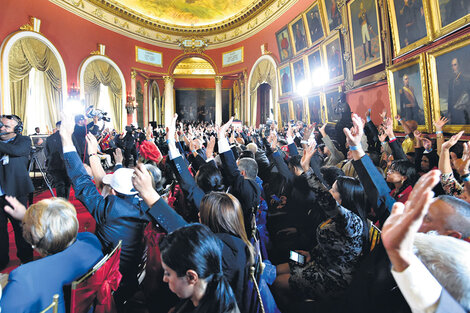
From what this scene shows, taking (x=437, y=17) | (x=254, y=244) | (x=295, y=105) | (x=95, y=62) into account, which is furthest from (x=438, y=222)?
(x=95, y=62)

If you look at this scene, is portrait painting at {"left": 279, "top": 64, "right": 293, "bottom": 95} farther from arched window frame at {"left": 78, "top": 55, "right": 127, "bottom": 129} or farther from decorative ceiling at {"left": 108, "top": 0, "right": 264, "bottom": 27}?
arched window frame at {"left": 78, "top": 55, "right": 127, "bottom": 129}

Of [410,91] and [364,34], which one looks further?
[364,34]

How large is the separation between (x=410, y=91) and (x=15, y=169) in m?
6.98

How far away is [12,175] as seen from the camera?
3.24m

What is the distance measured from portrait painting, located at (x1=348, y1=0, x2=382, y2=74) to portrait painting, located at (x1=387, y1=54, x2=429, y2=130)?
908 millimetres

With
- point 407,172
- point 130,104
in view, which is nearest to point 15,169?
point 407,172

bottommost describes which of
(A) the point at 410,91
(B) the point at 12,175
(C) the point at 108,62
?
(B) the point at 12,175

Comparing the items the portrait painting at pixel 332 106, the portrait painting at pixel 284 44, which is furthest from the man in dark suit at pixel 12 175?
the portrait painting at pixel 284 44

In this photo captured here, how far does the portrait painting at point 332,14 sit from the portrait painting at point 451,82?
14.5 feet

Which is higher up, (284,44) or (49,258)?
(284,44)

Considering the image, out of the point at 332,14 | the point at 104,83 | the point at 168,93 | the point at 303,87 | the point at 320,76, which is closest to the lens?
the point at 332,14

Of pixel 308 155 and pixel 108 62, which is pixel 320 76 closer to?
pixel 308 155

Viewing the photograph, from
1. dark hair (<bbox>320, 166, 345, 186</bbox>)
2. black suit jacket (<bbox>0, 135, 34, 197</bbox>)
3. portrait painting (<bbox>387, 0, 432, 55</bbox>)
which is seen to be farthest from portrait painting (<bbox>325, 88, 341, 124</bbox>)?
black suit jacket (<bbox>0, 135, 34, 197</bbox>)

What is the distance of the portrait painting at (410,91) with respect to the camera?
16.4ft
